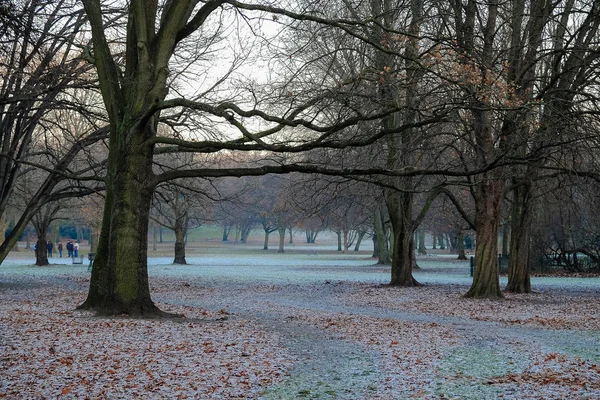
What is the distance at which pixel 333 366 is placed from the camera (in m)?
9.78

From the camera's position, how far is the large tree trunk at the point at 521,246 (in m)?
23.4

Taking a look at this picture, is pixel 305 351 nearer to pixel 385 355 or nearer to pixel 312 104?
pixel 385 355

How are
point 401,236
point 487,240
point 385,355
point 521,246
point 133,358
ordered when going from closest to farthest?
point 133,358
point 385,355
point 487,240
point 521,246
point 401,236

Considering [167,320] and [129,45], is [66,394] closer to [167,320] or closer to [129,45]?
[167,320]

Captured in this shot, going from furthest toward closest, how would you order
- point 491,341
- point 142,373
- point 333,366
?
point 491,341 < point 333,366 < point 142,373

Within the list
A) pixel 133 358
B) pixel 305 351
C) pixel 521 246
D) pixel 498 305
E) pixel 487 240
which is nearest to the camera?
pixel 133 358

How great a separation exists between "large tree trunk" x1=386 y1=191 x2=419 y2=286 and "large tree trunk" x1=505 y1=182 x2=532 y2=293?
13.8 feet

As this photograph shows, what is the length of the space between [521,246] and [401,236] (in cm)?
489

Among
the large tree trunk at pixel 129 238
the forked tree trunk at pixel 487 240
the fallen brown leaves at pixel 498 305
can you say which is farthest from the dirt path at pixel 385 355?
the forked tree trunk at pixel 487 240

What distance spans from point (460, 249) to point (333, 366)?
50.6 meters

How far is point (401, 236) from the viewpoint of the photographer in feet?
89.2

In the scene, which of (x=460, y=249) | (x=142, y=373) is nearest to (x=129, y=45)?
(x=142, y=373)

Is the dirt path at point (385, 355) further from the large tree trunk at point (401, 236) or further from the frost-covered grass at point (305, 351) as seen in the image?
the large tree trunk at point (401, 236)

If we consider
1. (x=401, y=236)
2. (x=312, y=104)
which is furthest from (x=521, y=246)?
(x=312, y=104)
